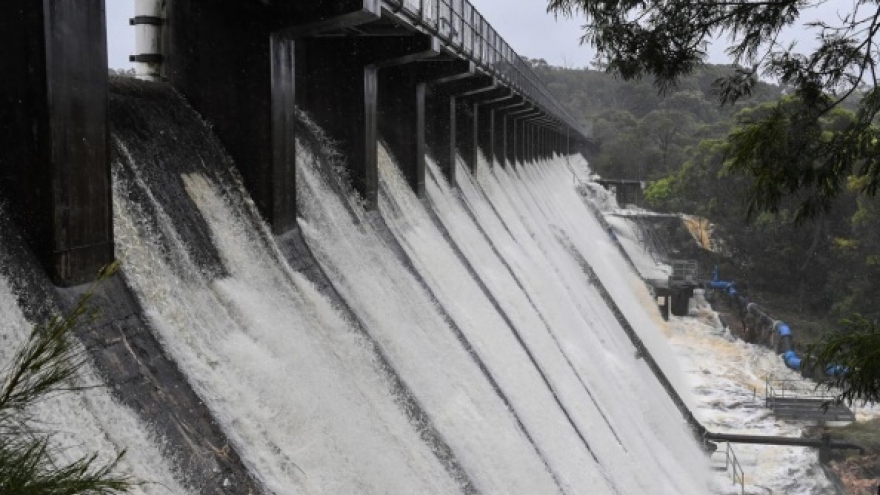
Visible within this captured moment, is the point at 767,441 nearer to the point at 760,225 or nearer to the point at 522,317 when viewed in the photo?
the point at 522,317

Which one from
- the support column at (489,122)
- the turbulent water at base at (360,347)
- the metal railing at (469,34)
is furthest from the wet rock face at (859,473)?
the support column at (489,122)

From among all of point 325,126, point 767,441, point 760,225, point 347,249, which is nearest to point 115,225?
point 347,249

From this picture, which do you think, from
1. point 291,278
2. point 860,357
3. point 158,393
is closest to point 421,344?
point 291,278

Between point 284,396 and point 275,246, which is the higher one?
point 275,246

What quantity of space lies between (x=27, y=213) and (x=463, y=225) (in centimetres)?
903

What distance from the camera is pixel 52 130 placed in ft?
15.1

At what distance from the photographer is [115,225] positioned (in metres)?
5.49

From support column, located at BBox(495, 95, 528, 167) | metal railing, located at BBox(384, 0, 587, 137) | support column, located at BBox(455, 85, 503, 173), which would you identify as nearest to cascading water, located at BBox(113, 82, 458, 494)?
metal railing, located at BBox(384, 0, 587, 137)

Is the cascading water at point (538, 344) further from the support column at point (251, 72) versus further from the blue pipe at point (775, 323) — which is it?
the blue pipe at point (775, 323)

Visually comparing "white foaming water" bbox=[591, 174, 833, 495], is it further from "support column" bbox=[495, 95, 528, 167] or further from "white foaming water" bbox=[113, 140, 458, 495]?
"white foaming water" bbox=[113, 140, 458, 495]

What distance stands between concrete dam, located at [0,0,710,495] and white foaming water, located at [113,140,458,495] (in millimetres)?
19

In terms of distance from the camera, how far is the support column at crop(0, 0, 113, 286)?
456 cm

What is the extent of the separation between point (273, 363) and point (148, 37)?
3.81 meters

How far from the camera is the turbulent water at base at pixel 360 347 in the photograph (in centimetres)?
523
